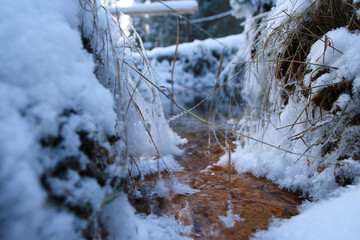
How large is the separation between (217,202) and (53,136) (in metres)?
0.66

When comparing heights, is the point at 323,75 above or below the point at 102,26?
below

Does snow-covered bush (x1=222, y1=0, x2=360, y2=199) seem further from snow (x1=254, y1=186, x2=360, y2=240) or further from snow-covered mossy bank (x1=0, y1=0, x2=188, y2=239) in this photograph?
snow-covered mossy bank (x1=0, y1=0, x2=188, y2=239)

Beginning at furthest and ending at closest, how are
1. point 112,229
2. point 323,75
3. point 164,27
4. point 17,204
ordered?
point 164,27 → point 323,75 → point 112,229 → point 17,204

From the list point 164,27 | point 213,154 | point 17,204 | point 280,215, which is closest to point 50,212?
point 17,204

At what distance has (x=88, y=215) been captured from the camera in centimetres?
42

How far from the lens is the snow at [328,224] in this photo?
20.3 inches

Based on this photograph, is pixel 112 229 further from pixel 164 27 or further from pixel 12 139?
pixel 164 27

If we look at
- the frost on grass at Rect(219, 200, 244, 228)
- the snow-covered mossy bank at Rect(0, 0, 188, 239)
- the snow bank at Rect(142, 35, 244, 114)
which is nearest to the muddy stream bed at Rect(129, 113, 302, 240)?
the frost on grass at Rect(219, 200, 244, 228)

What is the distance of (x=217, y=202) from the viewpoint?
0.88 metres

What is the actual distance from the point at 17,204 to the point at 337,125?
0.95 m

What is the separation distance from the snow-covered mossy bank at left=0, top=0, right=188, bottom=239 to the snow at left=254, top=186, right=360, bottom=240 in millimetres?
402

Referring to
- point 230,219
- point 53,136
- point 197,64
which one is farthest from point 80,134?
point 197,64

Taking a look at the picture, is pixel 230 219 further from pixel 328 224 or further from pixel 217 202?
pixel 328 224

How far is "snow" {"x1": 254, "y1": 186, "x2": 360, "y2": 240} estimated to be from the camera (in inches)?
20.3
